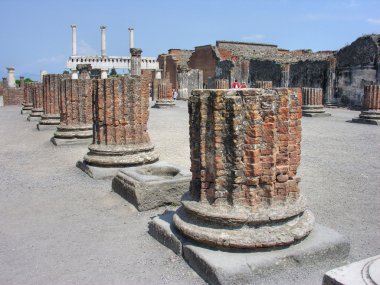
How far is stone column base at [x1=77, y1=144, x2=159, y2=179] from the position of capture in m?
6.20

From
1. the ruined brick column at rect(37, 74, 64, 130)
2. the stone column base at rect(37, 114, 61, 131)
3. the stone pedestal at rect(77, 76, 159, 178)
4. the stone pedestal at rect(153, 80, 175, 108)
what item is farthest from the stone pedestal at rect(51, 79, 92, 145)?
the stone pedestal at rect(153, 80, 175, 108)

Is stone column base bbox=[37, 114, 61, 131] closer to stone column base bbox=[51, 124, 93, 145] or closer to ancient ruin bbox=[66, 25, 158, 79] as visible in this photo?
stone column base bbox=[51, 124, 93, 145]

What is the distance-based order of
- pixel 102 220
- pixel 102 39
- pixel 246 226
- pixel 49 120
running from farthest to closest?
1. pixel 102 39
2. pixel 49 120
3. pixel 102 220
4. pixel 246 226

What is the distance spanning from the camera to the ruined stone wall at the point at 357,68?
19.7 metres

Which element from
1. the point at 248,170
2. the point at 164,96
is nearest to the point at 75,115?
the point at 248,170

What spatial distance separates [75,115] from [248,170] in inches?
271

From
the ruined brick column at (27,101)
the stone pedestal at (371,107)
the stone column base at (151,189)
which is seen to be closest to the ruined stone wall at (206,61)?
the ruined brick column at (27,101)

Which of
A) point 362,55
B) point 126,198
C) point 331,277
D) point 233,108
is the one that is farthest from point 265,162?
point 362,55

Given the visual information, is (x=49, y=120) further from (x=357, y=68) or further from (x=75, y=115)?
(x=357, y=68)

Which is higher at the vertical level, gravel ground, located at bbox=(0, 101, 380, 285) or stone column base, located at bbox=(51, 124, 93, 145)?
stone column base, located at bbox=(51, 124, 93, 145)

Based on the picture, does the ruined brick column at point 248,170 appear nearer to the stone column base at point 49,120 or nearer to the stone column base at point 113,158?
the stone column base at point 113,158

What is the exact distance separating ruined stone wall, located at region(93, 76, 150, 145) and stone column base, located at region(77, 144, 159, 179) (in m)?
0.15

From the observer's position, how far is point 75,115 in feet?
30.3

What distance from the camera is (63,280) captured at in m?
2.98
